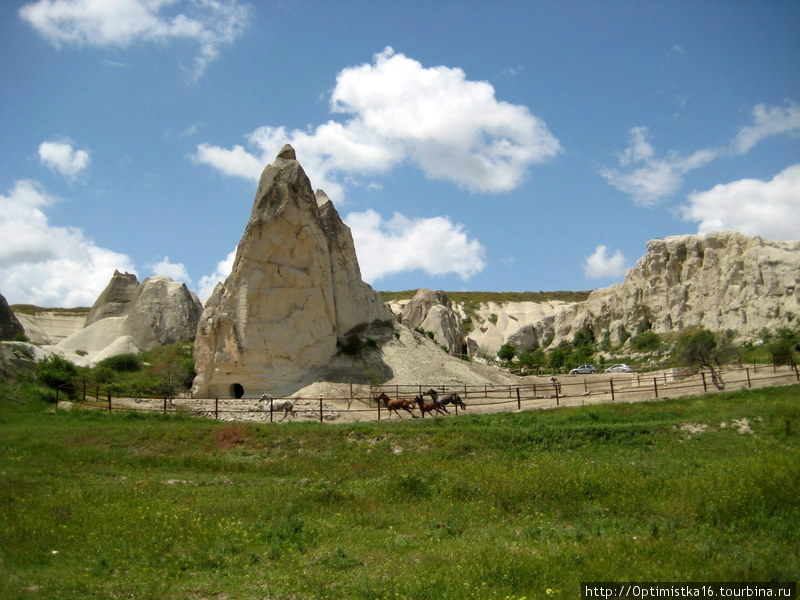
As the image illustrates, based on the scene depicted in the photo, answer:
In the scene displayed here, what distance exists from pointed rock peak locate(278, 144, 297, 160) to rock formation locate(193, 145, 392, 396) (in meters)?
0.08

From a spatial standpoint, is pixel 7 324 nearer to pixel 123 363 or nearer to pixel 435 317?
pixel 123 363

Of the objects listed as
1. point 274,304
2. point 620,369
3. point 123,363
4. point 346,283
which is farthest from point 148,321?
point 620,369

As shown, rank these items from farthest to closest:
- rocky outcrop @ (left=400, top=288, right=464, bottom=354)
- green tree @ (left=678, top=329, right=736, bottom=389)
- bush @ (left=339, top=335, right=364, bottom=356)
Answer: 1. rocky outcrop @ (left=400, top=288, right=464, bottom=354)
2. bush @ (left=339, top=335, right=364, bottom=356)
3. green tree @ (left=678, top=329, right=736, bottom=389)

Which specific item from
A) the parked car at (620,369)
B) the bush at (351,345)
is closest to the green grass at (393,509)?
the bush at (351,345)

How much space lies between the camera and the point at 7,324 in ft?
188

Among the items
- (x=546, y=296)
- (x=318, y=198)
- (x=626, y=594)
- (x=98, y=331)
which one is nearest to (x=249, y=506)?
(x=626, y=594)

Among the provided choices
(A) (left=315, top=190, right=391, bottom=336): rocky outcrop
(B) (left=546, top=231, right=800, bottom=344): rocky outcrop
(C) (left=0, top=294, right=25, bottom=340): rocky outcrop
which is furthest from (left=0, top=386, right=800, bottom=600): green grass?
(C) (left=0, top=294, right=25, bottom=340): rocky outcrop

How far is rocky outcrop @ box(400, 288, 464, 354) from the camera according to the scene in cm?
7019

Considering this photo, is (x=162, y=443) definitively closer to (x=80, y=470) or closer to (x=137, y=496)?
(x=80, y=470)

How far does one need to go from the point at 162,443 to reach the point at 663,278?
56976 mm

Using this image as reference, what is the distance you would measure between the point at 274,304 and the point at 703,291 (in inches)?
1632

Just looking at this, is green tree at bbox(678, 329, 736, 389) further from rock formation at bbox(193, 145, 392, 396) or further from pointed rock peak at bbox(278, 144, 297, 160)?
pointed rock peak at bbox(278, 144, 297, 160)

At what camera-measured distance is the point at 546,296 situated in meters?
118

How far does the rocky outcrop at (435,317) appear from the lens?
70.2 m
